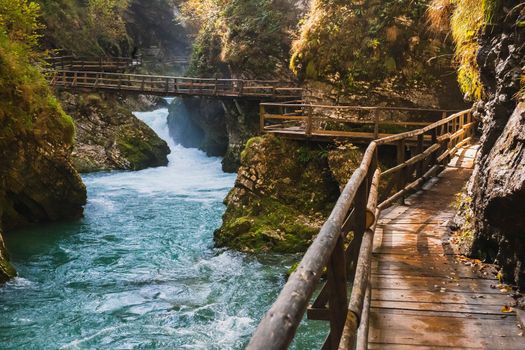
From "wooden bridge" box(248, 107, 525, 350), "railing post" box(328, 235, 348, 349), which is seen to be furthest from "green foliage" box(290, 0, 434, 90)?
"railing post" box(328, 235, 348, 349)

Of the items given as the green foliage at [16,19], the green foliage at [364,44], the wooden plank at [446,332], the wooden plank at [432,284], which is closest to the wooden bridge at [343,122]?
the green foliage at [364,44]

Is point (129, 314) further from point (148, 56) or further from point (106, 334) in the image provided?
point (148, 56)

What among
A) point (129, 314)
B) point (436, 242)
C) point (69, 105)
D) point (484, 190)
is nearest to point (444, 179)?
point (436, 242)

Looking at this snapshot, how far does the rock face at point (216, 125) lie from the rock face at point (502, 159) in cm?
1945

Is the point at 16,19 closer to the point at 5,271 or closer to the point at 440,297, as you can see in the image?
the point at 5,271

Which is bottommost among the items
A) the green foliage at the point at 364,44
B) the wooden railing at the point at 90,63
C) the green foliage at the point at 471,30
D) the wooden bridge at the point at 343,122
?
the wooden bridge at the point at 343,122

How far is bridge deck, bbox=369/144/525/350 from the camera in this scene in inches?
146

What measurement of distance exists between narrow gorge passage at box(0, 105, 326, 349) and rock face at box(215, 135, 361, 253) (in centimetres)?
79

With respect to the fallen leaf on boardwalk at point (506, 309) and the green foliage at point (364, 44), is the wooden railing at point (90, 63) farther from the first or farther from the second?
the fallen leaf on boardwalk at point (506, 309)

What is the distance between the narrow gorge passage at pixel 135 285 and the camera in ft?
Result: 27.7

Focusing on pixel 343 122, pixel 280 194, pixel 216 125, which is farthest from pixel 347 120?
pixel 216 125

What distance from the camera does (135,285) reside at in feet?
35.4

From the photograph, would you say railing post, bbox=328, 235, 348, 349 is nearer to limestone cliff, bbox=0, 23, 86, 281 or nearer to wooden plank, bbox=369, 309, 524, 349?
wooden plank, bbox=369, 309, 524, 349

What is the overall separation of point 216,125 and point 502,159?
1107 inches
